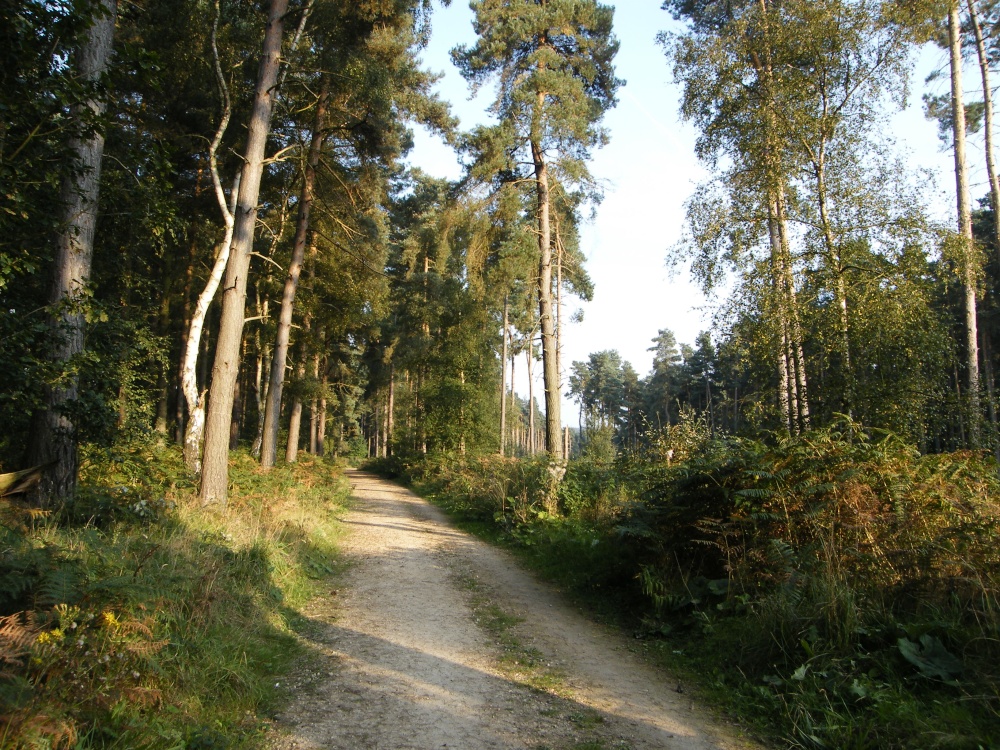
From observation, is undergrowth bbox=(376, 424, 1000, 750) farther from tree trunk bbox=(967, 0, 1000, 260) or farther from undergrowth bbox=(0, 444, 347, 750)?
tree trunk bbox=(967, 0, 1000, 260)

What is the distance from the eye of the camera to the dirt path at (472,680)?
154 inches

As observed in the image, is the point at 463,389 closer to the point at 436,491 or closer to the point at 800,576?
the point at 436,491


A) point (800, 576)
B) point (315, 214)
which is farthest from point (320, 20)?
point (800, 576)

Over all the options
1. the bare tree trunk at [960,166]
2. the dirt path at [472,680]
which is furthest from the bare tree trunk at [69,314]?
the bare tree trunk at [960,166]

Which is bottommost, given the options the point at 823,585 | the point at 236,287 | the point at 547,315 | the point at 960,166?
the point at 823,585

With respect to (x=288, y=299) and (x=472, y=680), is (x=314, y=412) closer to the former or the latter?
(x=288, y=299)

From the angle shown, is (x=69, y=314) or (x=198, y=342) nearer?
(x=69, y=314)

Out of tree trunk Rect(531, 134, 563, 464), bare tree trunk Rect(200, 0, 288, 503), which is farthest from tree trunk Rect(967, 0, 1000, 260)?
bare tree trunk Rect(200, 0, 288, 503)

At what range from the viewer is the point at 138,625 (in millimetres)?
3695

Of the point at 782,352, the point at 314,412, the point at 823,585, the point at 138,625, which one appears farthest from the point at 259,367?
the point at 823,585

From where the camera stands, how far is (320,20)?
42.5 feet

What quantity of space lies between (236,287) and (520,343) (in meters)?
7.29

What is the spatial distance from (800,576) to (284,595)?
5.35m

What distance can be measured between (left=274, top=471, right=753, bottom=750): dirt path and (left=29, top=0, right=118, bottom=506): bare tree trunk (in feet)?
12.3
